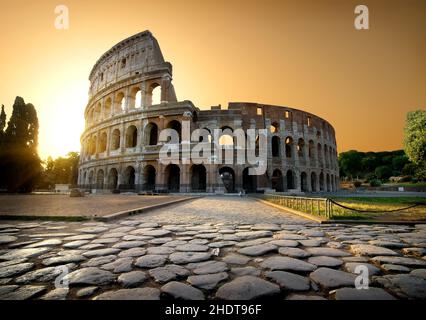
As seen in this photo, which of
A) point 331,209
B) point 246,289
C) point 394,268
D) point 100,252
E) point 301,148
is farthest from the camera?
point 301,148

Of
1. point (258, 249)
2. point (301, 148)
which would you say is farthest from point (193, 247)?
point (301, 148)

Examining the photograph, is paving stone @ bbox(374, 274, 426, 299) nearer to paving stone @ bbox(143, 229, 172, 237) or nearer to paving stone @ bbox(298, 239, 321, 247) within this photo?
paving stone @ bbox(298, 239, 321, 247)

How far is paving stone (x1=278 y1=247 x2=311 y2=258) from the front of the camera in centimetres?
243

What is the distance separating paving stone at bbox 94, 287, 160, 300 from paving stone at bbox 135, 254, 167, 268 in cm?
54

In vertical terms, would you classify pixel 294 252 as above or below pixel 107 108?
below

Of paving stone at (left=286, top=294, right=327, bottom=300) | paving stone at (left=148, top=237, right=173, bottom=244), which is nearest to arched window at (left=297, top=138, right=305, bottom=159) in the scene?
paving stone at (left=148, top=237, right=173, bottom=244)

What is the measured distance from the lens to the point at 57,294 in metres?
1.48

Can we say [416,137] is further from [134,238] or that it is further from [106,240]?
[106,240]

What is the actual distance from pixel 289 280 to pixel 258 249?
3.10 ft
